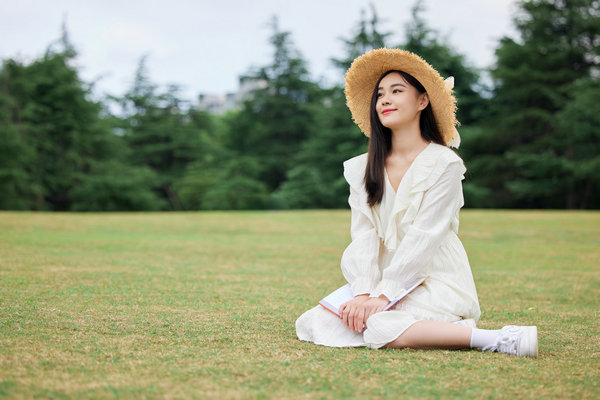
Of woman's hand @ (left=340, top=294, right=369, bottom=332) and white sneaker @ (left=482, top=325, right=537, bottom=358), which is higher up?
woman's hand @ (left=340, top=294, right=369, bottom=332)

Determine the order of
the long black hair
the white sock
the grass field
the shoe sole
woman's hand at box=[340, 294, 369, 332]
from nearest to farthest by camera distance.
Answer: the grass field, the shoe sole, the white sock, woman's hand at box=[340, 294, 369, 332], the long black hair

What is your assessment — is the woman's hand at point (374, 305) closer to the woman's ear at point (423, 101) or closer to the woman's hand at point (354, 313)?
the woman's hand at point (354, 313)

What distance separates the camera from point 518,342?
2785 mm

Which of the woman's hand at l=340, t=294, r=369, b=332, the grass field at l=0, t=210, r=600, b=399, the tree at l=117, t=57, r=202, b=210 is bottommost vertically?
the grass field at l=0, t=210, r=600, b=399

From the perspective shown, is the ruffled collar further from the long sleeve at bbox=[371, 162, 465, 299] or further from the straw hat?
the straw hat

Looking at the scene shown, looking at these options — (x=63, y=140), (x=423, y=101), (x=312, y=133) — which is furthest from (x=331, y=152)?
(x=423, y=101)

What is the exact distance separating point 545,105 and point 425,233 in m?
29.7

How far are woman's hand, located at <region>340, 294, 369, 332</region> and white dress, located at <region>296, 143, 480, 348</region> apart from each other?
50 mm

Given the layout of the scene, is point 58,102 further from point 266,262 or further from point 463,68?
point 266,262

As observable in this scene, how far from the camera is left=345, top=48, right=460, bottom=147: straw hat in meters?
3.40

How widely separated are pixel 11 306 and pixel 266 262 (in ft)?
12.4

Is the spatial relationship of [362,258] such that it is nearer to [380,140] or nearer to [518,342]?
[380,140]

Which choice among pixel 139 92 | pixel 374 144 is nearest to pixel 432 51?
pixel 139 92

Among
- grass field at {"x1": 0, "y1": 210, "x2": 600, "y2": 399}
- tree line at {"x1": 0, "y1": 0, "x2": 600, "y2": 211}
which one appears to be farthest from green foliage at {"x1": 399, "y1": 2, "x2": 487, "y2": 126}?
grass field at {"x1": 0, "y1": 210, "x2": 600, "y2": 399}
